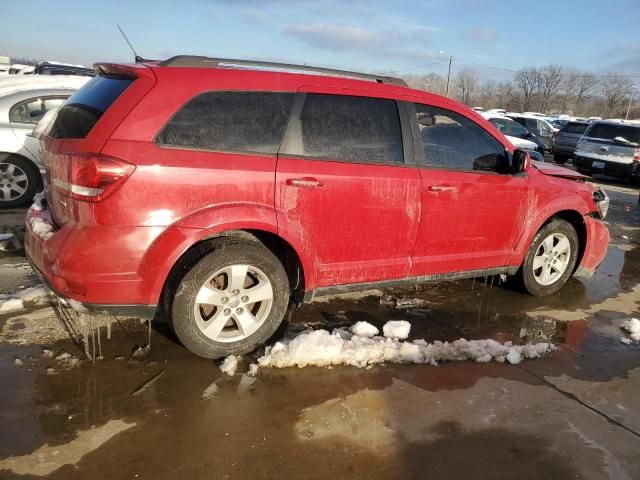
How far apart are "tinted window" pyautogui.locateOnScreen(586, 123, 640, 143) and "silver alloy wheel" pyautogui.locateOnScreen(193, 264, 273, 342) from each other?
14926mm

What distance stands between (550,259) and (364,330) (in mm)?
2212

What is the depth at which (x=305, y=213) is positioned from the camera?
3.30 meters

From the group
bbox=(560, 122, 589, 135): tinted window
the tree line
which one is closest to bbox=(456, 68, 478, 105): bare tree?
the tree line

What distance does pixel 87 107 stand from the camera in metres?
3.12

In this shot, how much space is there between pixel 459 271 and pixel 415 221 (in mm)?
745

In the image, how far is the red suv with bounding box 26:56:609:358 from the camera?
2.85 metres

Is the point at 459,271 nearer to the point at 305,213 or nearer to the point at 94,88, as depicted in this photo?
the point at 305,213

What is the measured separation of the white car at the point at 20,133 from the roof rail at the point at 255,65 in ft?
14.7

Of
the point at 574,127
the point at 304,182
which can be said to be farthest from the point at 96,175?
the point at 574,127

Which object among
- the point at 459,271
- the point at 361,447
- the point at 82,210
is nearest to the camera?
the point at 361,447

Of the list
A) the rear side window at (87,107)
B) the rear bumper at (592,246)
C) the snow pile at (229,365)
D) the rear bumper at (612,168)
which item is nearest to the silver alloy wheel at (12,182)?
the rear side window at (87,107)

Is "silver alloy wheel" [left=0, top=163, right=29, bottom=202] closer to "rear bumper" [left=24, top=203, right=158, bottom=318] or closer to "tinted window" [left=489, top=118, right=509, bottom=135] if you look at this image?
"rear bumper" [left=24, top=203, right=158, bottom=318]

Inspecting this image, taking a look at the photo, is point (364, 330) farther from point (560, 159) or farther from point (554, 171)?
point (560, 159)

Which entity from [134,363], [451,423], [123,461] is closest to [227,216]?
[134,363]
